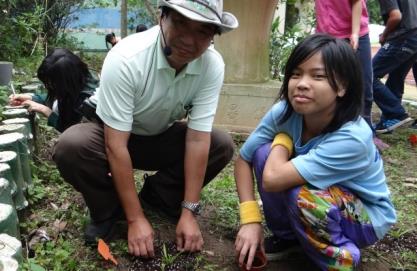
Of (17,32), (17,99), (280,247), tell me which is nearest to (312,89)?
(280,247)

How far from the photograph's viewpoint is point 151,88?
1976 millimetres

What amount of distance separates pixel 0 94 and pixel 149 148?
5.25ft

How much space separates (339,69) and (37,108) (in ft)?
6.98

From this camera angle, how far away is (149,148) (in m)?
2.24

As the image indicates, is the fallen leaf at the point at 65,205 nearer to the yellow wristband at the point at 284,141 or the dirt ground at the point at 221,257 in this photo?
the dirt ground at the point at 221,257

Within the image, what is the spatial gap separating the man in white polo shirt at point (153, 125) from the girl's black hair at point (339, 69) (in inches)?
11.4

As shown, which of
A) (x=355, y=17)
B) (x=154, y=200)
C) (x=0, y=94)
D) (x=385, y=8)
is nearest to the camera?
(x=154, y=200)

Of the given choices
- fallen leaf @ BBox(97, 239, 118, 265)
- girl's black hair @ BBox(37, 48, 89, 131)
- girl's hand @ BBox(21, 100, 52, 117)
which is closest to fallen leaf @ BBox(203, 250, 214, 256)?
fallen leaf @ BBox(97, 239, 118, 265)

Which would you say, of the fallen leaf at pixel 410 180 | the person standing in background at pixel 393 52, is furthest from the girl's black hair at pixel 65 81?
the person standing in background at pixel 393 52

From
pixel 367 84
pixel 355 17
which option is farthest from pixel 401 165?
pixel 355 17

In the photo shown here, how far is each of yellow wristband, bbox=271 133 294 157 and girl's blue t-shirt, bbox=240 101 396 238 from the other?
0.02 meters

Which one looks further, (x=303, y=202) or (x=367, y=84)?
(x=367, y=84)

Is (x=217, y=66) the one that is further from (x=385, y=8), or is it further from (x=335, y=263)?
(x=385, y=8)

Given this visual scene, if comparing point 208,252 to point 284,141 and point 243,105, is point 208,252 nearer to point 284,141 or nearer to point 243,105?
point 284,141
